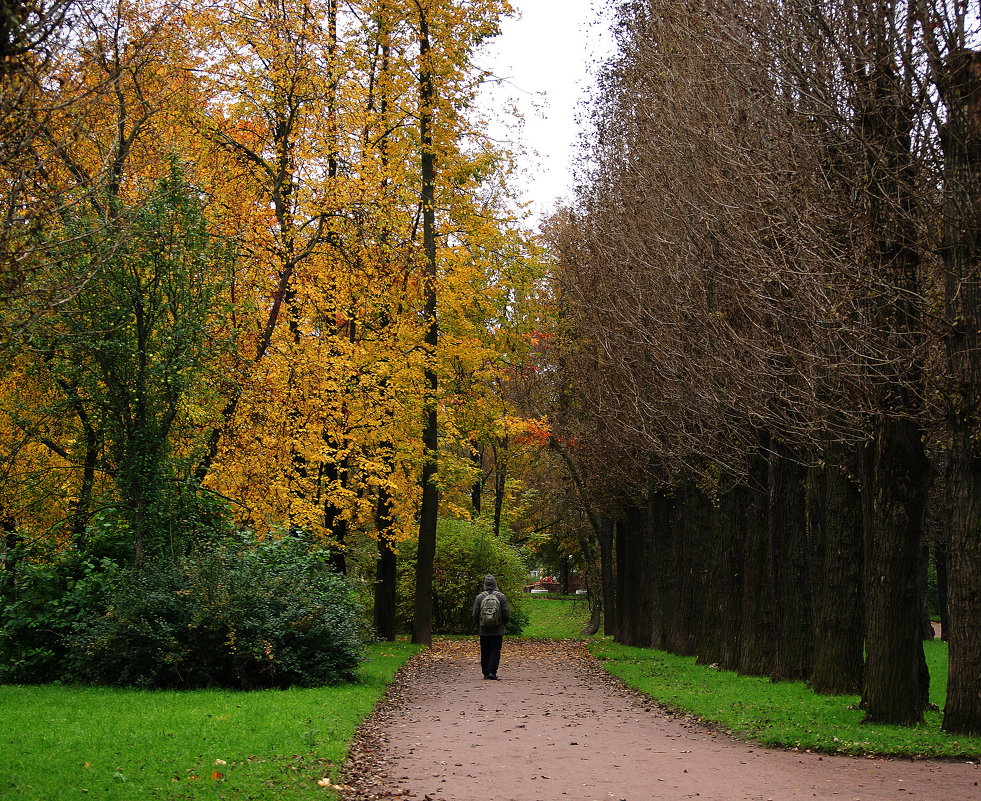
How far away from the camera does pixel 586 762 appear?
35.4 feet

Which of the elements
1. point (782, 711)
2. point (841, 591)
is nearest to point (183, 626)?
point (782, 711)

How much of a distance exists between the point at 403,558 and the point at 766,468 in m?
18.1

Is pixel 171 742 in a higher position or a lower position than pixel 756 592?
lower

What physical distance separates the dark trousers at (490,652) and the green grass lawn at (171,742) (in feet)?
17.4

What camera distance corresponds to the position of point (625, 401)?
77.1 ft

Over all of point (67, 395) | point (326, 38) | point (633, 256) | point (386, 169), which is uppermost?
point (326, 38)

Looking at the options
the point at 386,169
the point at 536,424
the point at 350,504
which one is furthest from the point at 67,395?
the point at 536,424

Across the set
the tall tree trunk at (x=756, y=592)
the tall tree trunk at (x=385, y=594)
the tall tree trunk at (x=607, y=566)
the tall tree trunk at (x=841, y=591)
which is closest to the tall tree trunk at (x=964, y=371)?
the tall tree trunk at (x=841, y=591)

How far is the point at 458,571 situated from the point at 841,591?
2150 cm

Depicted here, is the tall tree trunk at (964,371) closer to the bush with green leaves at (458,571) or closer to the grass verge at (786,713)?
the grass verge at (786,713)

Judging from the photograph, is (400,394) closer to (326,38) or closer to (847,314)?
(326,38)

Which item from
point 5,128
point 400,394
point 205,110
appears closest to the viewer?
point 5,128

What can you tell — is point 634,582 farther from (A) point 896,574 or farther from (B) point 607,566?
(A) point 896,574

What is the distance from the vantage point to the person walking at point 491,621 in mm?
Result: 19609
